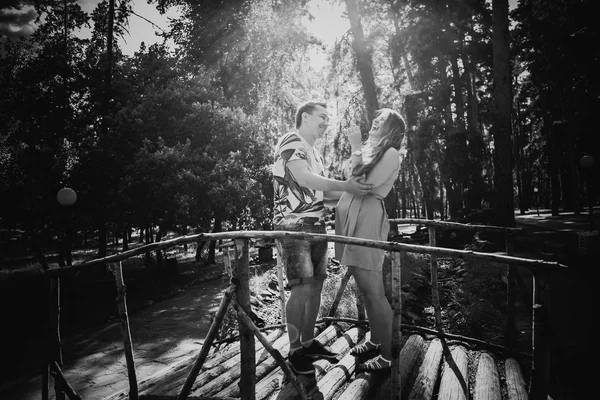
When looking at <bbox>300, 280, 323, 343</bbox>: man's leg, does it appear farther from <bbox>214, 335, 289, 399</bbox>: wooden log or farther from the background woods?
the background woods

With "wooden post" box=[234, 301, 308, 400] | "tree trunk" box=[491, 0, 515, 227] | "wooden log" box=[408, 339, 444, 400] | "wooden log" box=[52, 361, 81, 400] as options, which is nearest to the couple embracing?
"wooden log" box=[408, 339, 444, 400]

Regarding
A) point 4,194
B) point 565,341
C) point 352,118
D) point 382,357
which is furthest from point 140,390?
point 4,194

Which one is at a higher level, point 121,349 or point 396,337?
point 396,337

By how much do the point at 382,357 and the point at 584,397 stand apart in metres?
1.82

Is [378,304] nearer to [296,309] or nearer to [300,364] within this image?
[296,309]

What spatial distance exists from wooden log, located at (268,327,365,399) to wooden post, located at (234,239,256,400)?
599mm

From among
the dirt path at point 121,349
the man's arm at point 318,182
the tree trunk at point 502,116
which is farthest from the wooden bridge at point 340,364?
the tree trunk at point 502,116

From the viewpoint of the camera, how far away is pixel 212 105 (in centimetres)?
1359

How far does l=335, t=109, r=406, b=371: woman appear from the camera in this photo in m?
2.66

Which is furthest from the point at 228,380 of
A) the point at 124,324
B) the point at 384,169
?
the point at 384,169

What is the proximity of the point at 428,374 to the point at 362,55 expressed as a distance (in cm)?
948

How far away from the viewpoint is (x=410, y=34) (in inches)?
595

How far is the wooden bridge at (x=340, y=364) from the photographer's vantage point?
193cm

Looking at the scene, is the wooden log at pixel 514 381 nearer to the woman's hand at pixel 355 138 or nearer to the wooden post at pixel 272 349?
the wooden post at pixel 272 349
